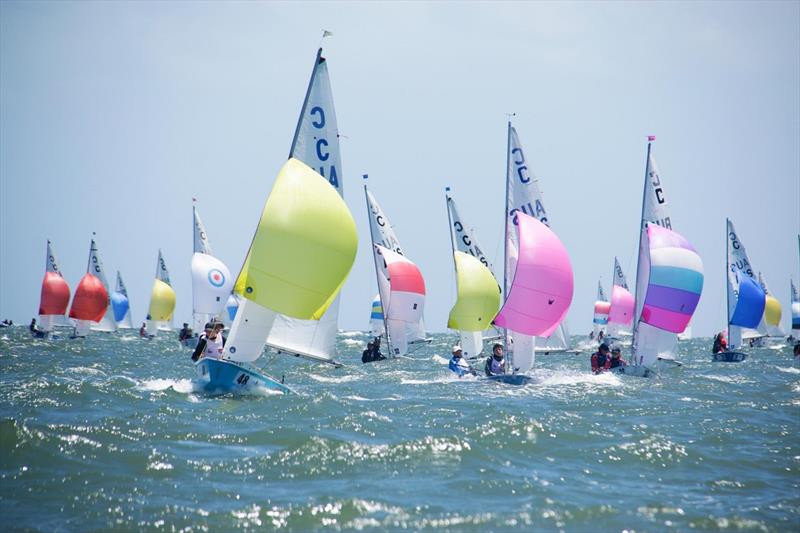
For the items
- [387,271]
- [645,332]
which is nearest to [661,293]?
[645,332]

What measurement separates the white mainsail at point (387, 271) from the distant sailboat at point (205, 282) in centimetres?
1081

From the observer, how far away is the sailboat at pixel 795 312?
54.5 meters

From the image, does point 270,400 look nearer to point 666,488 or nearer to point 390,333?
point 666,488

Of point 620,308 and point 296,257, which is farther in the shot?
point 620,308

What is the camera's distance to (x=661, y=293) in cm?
2406

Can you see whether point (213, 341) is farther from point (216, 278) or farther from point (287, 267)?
point (216, 278)

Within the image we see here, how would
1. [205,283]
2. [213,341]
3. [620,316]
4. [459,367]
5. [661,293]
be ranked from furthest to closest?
[620,316] → [205,283] → [661,293] → [459,367] → [213,341]

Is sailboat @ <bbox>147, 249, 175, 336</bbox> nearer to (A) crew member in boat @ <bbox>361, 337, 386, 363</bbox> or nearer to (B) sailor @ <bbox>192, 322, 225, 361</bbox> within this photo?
(A) crew member in boat @ <bbox>361, 337, 386, 363</bbox>

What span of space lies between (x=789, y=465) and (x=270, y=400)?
29.6 ft

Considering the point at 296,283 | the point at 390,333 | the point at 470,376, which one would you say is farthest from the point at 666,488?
the point at 390,333

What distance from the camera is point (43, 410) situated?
13.4m

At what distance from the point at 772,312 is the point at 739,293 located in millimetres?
17262

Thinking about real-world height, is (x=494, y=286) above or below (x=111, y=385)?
above

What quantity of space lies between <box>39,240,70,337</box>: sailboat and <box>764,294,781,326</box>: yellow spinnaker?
44297 mm
